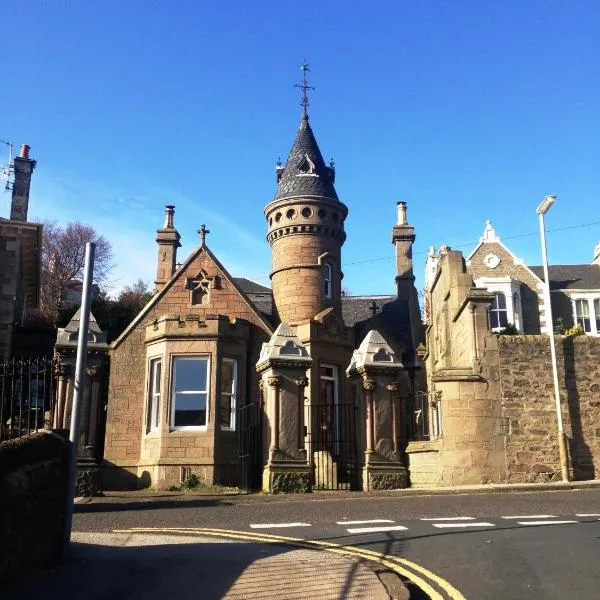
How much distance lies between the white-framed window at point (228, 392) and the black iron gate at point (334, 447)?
88.4 inches

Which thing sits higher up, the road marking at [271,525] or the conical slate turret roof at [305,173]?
the conical slate turret roof at [305,173]

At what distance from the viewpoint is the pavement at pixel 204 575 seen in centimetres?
569

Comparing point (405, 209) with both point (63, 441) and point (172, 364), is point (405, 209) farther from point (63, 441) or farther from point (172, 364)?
point (63, 441)

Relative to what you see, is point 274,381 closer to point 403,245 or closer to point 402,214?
point 403,245

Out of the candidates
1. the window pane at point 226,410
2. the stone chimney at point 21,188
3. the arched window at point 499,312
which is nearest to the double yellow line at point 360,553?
the window pane at point 226,410

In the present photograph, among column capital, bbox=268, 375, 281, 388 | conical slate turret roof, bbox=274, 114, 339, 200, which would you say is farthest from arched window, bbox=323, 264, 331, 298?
column capital, bbox=268, 375, 281, 388

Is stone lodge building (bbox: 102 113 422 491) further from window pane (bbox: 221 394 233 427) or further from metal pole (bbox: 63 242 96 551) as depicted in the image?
metal pole (bbox: 63 242 96 551)

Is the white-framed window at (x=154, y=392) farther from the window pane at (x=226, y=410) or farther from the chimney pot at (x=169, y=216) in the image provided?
the chimney pot at (x=169, y=216)

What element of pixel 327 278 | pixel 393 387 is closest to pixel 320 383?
pixel 327 278

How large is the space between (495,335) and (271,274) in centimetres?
993

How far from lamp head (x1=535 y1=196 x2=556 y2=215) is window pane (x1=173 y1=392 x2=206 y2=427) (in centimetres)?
1073

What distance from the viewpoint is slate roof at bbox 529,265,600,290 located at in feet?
127

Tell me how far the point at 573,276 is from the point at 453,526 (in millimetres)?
34142

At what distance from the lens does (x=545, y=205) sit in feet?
61.8
